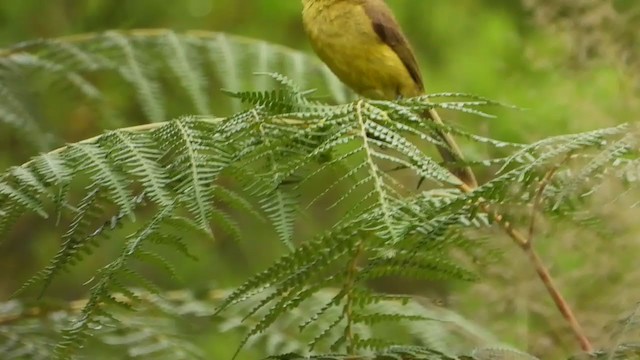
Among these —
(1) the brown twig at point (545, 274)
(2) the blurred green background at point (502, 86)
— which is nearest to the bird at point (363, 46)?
(2) the blurred green background at point (502, 86)

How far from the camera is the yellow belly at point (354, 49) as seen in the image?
1.55m

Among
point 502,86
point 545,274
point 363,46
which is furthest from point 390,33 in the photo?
point 502,86

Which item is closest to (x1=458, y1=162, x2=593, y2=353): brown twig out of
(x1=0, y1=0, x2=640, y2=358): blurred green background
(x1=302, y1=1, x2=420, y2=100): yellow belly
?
(x1=0, y1=0, x2=640, y2=358): blurred green background

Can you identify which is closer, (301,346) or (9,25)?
(301,346)

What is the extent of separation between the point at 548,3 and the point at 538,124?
44cm

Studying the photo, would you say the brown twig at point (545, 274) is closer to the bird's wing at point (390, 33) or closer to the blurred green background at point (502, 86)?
the blurred green background at point (502, 86)

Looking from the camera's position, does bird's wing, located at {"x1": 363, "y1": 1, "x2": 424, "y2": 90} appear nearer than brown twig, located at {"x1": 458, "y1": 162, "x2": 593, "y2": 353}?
No

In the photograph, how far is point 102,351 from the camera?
4.75ft

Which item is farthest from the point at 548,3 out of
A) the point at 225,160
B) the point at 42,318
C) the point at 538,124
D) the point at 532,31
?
the point at 532,31

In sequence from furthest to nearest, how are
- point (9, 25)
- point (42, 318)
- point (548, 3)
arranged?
point (9, 25) → point (548, 3) → point (42, 318)

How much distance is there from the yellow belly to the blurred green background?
0.17m

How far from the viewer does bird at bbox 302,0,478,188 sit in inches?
60.9

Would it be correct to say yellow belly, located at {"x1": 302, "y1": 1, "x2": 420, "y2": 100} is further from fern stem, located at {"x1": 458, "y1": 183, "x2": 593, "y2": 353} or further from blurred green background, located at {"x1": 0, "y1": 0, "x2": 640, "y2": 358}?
fern stem, located at {"x1": 458, "y1": 183, "x2": 593, "y2": 353}

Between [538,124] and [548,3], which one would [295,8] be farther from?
[548,3]
